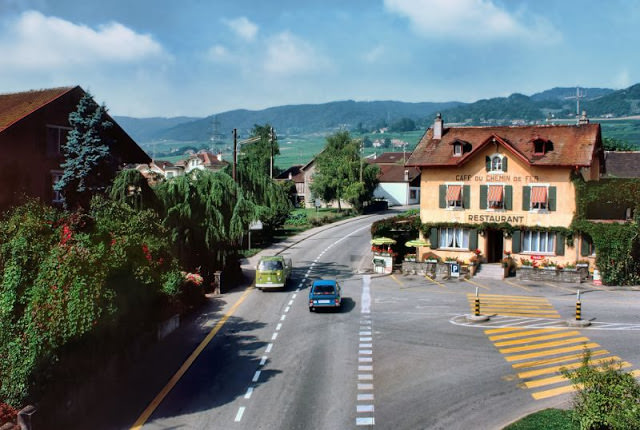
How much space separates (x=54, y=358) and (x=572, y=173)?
33908 mm

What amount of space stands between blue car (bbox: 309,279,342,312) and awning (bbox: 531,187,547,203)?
1687cm

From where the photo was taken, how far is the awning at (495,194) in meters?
41.5

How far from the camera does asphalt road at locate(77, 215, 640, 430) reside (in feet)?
62.6

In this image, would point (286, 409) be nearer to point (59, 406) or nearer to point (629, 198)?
point (59, 406)

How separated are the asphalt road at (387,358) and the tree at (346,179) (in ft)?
151

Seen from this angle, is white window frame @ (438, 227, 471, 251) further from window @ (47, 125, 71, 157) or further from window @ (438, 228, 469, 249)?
window @ (47, 125, 71, 157)

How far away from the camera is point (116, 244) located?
20094 mm

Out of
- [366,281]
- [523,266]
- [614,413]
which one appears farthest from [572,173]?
[614,413]

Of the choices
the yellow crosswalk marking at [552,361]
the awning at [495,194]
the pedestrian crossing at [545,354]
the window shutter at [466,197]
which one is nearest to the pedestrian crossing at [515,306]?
the pedestrian crossing at [545,354]

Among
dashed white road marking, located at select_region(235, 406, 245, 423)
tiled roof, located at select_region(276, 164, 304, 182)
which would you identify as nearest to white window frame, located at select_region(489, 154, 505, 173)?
dashed white road marking, located at select_region(235, 406, 245, 423)

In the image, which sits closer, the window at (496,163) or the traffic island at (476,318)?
the traffic island at (476,318)

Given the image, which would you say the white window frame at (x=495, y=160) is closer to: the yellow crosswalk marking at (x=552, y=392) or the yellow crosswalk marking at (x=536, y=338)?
the yellow crosswalk marking at (x=536, y=338)

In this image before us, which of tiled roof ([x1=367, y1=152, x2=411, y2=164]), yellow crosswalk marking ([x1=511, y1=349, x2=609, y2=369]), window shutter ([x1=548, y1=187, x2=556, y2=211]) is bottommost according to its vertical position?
yellow crosswalk marking ([x1=511, y1=349, x2=609, y2=369])

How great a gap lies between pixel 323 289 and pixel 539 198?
1773 centimetres
